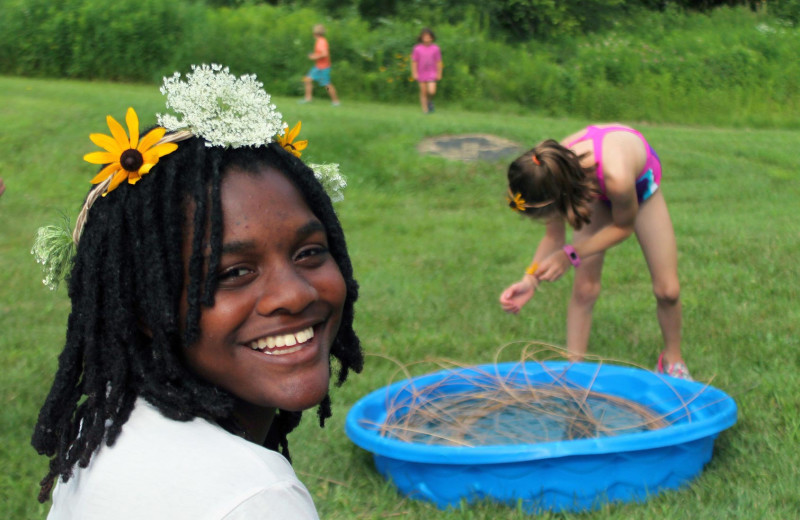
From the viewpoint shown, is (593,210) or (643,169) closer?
(643,169)

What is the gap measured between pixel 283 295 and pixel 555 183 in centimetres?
295

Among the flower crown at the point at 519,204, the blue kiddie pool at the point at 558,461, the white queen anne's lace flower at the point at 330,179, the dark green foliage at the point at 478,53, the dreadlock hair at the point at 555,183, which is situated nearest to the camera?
the white queen anne's lace flower at the point at 330,179

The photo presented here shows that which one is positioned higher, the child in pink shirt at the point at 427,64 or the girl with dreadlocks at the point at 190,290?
the girl with dreadlocks at the point at 190,290

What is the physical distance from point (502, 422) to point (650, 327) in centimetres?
168

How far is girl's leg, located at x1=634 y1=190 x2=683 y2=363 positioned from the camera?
4.71 m

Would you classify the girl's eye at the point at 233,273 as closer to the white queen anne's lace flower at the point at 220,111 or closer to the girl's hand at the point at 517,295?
the white queen anne's lace flower at the point at 220,111

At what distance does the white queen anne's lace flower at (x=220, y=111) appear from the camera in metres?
1.68

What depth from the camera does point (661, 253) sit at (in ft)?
15.5

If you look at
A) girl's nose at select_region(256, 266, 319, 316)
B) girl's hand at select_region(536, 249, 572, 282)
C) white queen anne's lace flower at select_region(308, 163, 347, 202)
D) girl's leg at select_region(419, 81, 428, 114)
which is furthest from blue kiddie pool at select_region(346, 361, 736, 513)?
girl's leg at select_region(419, 81, 428, 114)

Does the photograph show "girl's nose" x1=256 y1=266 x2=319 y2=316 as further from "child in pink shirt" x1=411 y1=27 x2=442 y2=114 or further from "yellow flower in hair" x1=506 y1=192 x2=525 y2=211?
"child in pink shirt" x1=411 y1=27 x2=442 y2=114

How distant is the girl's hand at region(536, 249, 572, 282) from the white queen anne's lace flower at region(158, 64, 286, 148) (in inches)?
114

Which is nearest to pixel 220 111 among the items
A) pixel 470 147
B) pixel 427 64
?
pixel 470 147

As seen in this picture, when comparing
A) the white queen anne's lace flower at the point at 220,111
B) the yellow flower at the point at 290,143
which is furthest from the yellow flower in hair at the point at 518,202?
the white queen anne's lace flower at the point at 220,111

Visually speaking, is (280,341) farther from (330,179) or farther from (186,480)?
(330,179)
